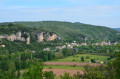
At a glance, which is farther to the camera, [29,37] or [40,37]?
[40,37]

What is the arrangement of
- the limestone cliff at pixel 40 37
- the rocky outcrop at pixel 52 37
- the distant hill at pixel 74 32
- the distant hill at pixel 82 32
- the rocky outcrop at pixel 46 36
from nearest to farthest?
1. the limestone cliff at pixel 40 37
2. the rocky outcrop at pixel 46 36
3. the distant hill at pixel 74 32
4. the rocky outcrop at pixel 52 37
5. the distant hill at pixel 82 32

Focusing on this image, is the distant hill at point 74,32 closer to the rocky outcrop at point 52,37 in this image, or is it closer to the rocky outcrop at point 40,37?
the rocky outcrop at point 40,37

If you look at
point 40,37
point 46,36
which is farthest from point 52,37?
point 40,37

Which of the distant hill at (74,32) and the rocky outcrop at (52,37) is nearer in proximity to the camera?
the distant hill at (74,32)

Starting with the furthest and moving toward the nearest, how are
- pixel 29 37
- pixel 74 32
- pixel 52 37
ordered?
1. pixel 74 32
2. pixel 52 37
3. pixel 29 37

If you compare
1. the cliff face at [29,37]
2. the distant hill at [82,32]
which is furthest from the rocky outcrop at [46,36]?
the distant hill at [82,32]

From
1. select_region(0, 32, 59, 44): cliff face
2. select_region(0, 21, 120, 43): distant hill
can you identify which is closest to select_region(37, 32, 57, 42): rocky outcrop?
select_region(0, 32, 59, 44): cliff face

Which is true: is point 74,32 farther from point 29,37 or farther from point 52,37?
point 29,37

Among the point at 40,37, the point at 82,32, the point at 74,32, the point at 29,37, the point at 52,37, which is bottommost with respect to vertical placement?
the point at 52,37

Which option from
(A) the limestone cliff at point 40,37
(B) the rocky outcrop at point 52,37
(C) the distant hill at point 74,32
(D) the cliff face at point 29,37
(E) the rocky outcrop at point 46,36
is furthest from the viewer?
(B) the rocky outcrop at point 52,37

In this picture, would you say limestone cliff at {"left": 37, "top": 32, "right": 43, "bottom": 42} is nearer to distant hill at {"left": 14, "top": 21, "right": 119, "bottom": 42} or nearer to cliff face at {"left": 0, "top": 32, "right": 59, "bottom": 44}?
cliff face at {"left": 0, "top": 32, "right": 59, "bottom": 44}

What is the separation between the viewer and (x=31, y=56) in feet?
157

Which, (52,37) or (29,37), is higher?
(29,37)

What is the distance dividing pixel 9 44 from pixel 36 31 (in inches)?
772
